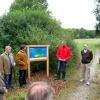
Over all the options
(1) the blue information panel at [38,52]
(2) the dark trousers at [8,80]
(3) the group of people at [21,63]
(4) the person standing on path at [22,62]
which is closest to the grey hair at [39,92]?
(3) the group of people at [21,63]

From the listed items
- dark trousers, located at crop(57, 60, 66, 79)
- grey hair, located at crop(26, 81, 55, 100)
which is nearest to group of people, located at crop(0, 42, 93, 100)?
dark trousers, located at crop(57, 60, 66, 79)

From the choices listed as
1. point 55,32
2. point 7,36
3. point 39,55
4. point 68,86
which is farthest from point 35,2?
point 68,86

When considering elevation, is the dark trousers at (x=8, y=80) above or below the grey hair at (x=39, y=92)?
below

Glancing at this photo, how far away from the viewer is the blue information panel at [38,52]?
1703cm

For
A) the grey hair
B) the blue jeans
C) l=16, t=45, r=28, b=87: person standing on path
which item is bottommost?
the blue jeans

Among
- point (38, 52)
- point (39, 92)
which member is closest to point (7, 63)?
point (38, 52)

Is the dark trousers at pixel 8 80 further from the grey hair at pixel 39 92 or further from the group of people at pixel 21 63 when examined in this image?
the grey hair at pixel 39 92

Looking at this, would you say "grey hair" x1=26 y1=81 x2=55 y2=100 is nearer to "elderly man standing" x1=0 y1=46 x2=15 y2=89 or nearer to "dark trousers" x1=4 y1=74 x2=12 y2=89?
"elderly man standing" x1=0 y1=46 x2=15 y2=89

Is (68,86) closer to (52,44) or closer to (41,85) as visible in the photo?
(52,44)

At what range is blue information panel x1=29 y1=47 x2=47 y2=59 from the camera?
17031mm

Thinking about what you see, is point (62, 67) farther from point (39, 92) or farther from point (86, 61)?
point (39, 92)

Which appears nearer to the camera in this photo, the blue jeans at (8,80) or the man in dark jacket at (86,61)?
the blue jeans at (8,80)

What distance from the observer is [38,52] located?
1727cm

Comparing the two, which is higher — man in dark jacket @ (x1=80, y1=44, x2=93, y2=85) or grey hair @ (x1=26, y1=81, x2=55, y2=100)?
grey hair @ (x1=26, y1=81, x2=55, y2=100)
